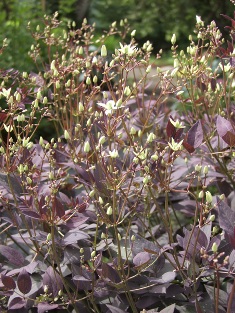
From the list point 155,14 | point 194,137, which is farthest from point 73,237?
point 155,14

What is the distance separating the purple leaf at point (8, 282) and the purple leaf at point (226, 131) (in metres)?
0.75

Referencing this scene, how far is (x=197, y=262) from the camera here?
164 cm

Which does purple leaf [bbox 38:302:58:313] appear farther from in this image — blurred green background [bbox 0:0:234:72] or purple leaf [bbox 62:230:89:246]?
blurred green background [bbox 0:0:234:72]

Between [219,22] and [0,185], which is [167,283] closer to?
[0,185]

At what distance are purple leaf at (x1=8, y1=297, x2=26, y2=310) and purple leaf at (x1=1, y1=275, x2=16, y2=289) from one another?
0.04m

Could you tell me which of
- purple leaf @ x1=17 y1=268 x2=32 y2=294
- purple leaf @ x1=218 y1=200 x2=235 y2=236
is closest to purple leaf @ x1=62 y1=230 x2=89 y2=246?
purple leaf @ x1=17 y1=268 x2=32 y2=294

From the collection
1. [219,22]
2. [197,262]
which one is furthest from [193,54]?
[219,22]

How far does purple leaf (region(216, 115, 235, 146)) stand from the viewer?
5.24ft

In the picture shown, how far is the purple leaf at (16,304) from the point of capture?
1.62m

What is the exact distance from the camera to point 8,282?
163cm

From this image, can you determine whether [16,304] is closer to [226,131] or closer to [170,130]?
[170,130]

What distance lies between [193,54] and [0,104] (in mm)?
2077

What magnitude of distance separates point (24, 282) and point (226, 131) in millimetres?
733

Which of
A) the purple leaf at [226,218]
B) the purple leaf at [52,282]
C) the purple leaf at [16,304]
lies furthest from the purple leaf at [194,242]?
the purple leaf at [16,304]
